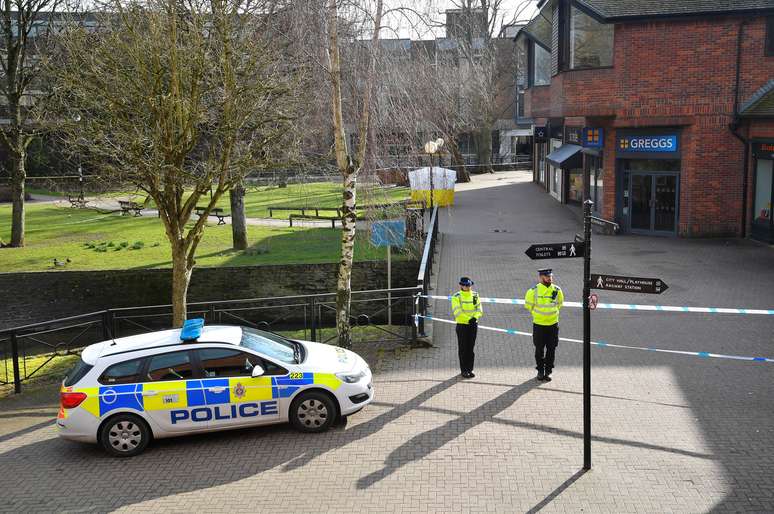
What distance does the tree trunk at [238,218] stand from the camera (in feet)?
84.2

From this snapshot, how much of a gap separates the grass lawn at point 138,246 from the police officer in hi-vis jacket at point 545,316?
371 inches

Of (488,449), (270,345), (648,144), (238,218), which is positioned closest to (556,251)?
(488,449)

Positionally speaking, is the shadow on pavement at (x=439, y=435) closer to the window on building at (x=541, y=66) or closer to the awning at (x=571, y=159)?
the awning at (x=571, y=159)

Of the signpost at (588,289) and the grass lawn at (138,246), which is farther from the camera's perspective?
the grass lawn at (138,246)

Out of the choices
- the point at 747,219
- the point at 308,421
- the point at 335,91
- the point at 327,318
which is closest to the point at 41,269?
the point at 327,318

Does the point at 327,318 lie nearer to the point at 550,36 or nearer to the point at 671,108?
the point at 671,108

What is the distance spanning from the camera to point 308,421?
32.4 feet

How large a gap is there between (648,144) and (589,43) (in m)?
3.61

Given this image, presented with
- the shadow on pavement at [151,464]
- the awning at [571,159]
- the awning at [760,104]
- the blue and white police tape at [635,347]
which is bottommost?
the shadow on pavement at [151,464]

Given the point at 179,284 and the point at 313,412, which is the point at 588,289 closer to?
the point at 313,412

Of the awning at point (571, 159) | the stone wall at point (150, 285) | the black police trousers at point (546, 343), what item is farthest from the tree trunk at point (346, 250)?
the awning at point (571, 159)

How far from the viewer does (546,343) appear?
11617 mm

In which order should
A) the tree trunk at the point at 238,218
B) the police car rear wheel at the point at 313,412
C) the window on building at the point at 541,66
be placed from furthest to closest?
1. the window on building at the point at 541,66
2. the tree trunk at the point at 238,218
3. the police car rear wheel at the point at 313,412

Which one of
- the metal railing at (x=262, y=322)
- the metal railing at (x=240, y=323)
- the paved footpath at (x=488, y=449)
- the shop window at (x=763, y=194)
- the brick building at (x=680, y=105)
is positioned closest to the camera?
the paved footpath at (x=488, y=449)
